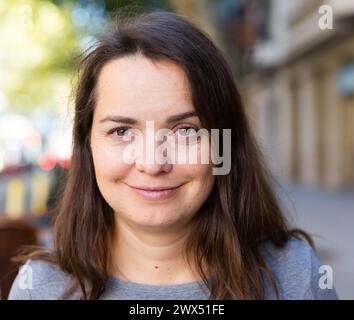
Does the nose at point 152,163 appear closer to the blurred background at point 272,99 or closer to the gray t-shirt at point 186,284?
the gray t-shirt at point 186,284

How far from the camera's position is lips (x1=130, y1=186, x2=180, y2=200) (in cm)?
105

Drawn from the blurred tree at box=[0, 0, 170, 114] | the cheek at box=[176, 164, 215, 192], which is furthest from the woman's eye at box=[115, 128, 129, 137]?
the blurred tree at box=[0, 0, 170, 114]

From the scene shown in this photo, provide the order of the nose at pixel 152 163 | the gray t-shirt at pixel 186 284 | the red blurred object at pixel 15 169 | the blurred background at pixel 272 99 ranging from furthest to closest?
1. the red blurred object at pixel 15 169
2. the blurred background at pixel 272 99
3. the gray t-shirt at pixel 186 284
4. the nose at pixel 152 163

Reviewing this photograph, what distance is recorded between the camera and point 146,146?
3.34ft

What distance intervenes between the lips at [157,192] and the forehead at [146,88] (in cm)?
13

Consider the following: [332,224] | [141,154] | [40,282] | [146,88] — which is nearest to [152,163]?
[141,154]

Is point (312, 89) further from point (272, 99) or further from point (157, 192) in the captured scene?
point (157, 192)

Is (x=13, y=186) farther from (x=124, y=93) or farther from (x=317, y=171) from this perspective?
(x=317, y=171)

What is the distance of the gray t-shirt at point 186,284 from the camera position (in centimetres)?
114

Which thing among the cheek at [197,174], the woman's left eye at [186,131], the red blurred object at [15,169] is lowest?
the red blurred object at [15,169]

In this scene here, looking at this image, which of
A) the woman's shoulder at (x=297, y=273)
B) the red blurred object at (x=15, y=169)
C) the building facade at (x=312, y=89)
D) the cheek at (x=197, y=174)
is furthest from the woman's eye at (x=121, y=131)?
the red blurred object at (x=15, y=169)

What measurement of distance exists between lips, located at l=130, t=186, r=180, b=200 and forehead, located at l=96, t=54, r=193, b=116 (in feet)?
0.43

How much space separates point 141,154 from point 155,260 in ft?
0.82

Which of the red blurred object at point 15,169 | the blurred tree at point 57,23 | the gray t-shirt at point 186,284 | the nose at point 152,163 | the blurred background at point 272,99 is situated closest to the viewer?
the nose at point 152,163
